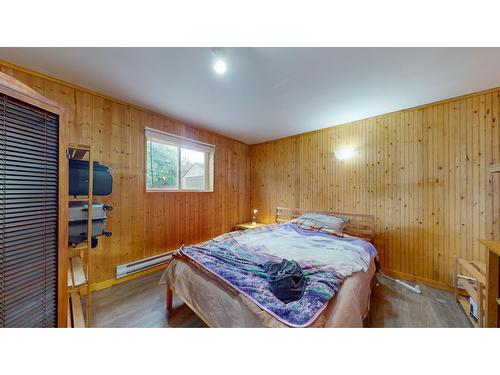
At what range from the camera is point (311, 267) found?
1423 mm

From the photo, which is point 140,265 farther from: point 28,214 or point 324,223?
point 324,223

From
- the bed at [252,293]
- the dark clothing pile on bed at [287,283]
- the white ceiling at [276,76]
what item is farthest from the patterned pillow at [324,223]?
the white ceiling at [276,76]

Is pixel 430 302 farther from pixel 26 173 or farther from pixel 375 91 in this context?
pixel 26 173

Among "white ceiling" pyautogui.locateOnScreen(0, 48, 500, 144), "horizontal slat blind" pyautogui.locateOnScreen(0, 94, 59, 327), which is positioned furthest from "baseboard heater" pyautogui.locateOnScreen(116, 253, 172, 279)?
"white ceiling" pyautogui.locateOnScreen(0, 48, 500, 144)

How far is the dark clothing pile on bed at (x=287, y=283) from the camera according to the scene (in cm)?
110

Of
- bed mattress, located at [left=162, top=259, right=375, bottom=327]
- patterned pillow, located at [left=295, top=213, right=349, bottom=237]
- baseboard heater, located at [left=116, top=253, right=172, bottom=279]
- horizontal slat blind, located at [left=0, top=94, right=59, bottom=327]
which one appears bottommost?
baseboard heater, located at [left=116, top=253, right=172, bottom=279]

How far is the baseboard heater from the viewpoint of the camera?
7.13ft

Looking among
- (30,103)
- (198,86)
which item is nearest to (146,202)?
(198,86)

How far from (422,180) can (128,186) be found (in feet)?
12.7

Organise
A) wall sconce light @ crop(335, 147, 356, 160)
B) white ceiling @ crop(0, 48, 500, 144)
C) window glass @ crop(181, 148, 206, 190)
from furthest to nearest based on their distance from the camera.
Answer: window glass @ crop(181, 148, 206, 190)
wall sconce light @ crop(335, 147, 356, 160)
white ceiling @ crop(0, 48, 500, 144)

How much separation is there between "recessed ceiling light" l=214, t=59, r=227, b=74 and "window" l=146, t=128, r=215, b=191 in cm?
143

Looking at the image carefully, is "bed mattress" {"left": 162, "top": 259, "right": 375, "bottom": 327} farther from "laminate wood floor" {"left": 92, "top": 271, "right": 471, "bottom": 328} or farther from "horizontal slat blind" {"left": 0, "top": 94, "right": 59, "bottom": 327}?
"horizontal slat blind" {"left": 0, "top": 94, "right": 59, "bottom": 327}

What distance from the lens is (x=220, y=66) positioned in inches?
60.2

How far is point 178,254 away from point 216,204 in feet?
5.95
